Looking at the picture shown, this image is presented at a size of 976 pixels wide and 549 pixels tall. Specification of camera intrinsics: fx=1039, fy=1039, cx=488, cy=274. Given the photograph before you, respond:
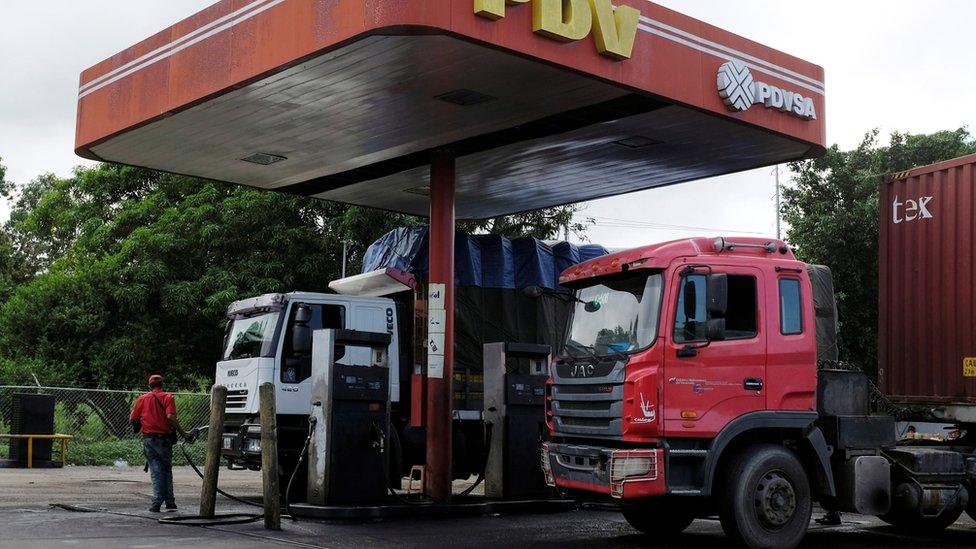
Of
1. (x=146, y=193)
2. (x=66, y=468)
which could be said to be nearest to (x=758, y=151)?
(x=66, y=468)

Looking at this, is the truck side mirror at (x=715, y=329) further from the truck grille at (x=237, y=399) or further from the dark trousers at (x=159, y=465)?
the dark trousers at (x=159, y=465)

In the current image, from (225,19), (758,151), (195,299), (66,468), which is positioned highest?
(225,19)

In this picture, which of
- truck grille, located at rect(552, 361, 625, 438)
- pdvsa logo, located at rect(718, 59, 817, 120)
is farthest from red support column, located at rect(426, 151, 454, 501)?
pdvsa logo, located at rect(718, 59, 817, 120)

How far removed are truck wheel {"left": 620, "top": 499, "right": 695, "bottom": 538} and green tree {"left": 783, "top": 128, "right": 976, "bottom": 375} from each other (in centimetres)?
1731

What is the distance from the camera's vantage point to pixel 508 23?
11391 millimetres

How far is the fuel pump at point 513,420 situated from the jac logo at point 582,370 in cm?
356

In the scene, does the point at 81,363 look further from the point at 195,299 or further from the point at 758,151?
the point at 758,151

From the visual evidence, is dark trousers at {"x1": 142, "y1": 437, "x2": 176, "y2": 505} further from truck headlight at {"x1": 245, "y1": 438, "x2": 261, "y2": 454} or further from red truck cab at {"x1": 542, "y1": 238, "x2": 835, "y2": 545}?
red truck cab at {"x1": 542, "y1": 238, "x2": 835, "y2": 545}

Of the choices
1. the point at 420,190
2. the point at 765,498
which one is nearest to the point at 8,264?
the point at 420,190

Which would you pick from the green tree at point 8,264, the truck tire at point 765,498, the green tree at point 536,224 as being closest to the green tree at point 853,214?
the green tree at point 536,224

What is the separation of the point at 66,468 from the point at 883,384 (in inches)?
638

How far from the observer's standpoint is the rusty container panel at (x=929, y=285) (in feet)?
38.4

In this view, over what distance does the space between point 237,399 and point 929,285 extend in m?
9.06

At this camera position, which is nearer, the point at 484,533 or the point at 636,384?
the point at 636,384
